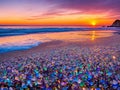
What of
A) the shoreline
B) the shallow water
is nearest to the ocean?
the shallow water

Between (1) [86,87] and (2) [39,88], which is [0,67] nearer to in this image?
(2) [39,88]

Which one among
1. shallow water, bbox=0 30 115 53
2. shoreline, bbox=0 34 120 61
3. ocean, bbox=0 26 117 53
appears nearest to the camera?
shoreline, bbox=0 34 120 61

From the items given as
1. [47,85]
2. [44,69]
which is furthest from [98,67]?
[47,85]

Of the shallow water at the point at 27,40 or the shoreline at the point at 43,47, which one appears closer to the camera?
the shoreline at the point at 43,47

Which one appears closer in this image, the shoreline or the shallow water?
the shoreline

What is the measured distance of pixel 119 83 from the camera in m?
4.05

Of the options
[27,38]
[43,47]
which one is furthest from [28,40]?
[43,47]

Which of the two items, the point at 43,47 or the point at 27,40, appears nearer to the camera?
the point at 43,47

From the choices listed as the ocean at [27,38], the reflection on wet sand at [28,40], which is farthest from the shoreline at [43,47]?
the reflection on wet sand at [28,40]

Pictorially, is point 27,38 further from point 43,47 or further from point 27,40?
point 43,47

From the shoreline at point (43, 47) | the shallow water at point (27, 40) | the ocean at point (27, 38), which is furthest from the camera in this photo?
the ocean at point (27, 38)

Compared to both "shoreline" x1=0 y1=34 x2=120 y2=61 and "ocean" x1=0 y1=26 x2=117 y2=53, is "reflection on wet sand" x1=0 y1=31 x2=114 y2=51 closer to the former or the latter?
"ocean" x1=0 y1=26 x2=117 y2=53

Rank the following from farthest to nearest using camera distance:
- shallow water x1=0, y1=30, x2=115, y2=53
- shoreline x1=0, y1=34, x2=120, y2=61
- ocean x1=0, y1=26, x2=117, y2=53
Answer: ocean x1=0, y1=26, x2=117, y2=53, shallow water x1=0, y1=30, x2=115, y2=53, shoreline x1=0, y1=34, x2=120, y2=61

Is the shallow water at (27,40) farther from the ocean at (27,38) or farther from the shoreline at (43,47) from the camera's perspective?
the shoreline at (43,47)
